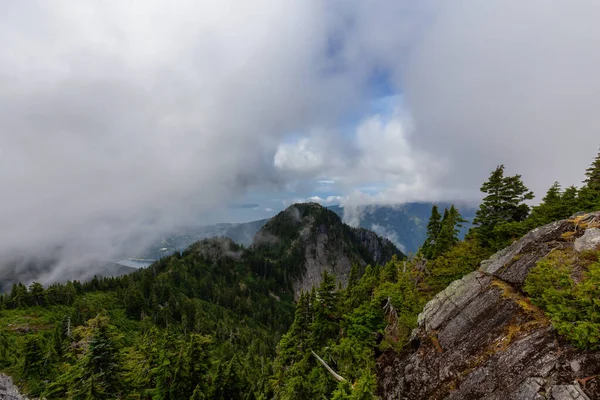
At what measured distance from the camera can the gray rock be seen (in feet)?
65.9

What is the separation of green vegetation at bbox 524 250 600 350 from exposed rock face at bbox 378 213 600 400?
3.76 ft

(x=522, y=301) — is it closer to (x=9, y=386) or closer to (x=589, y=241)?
(x=589, y=241)

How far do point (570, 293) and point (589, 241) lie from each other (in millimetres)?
8366

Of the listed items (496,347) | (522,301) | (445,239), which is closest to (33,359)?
(496,347)

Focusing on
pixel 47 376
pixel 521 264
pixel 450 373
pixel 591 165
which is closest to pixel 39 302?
pixel 47 376

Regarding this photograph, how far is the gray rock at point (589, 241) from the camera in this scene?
20.1 metres

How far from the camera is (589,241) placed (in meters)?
20.5

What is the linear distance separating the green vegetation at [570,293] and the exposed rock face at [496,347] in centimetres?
115

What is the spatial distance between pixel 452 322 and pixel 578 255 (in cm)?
1134

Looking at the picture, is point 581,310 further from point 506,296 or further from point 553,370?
point 506,296

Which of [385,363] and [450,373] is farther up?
[450,373]

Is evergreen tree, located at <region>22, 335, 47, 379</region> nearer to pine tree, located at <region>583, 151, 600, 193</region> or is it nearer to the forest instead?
the forest

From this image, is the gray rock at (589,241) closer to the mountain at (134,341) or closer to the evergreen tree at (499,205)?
the evergreen tree at (499,205)

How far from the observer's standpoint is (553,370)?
1531cm
